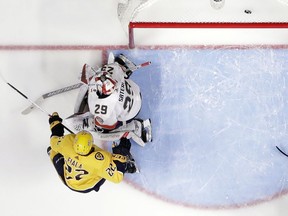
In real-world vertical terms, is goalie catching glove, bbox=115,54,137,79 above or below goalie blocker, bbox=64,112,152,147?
above

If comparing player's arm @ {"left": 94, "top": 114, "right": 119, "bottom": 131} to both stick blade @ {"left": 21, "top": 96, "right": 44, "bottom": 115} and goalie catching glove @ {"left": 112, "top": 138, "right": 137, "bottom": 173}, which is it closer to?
goalie catching glove @ {"left": 112, "top": 138, "right": 137, "bottom": 173}

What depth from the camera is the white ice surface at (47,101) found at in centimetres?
354

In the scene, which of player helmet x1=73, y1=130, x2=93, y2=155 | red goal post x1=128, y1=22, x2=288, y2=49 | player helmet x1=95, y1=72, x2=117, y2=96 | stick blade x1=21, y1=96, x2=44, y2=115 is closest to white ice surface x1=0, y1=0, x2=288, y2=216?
stick blade x1=21, y1=96, x2=44, y2=115

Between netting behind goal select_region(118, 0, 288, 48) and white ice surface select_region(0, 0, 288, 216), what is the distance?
47 millimetres

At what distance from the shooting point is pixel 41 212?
11.6ft

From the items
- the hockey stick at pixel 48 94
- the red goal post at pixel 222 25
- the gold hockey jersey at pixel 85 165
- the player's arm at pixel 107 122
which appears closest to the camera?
the gold hockey jersey at pixel 85 165

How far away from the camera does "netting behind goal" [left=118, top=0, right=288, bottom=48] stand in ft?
11.6

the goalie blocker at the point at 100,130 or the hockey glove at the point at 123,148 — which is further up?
the goalie blocker at the point at 100,130

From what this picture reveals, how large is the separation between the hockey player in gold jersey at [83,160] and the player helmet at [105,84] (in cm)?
26

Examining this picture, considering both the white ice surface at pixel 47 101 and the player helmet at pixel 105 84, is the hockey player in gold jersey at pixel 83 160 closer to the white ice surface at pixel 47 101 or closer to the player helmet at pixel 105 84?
the player helmet at pixel 105 84

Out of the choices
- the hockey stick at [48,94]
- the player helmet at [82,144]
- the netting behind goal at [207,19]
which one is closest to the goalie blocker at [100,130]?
the hockey stick at [48,94]

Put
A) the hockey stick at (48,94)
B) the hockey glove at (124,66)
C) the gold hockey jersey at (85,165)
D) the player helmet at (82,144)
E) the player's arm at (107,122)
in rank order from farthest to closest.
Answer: the hockey stick at (48,94) < the hockey glove at (124,66) < the player's arm at (107,122) < the gold hockey jersey at (85,165) < the player helmet at (82,144)

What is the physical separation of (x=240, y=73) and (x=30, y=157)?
5.45 ft

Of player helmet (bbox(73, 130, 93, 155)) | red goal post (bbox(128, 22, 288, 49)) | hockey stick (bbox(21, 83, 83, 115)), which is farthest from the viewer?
hockey stick (bbox(21, 83, 83, 115))
